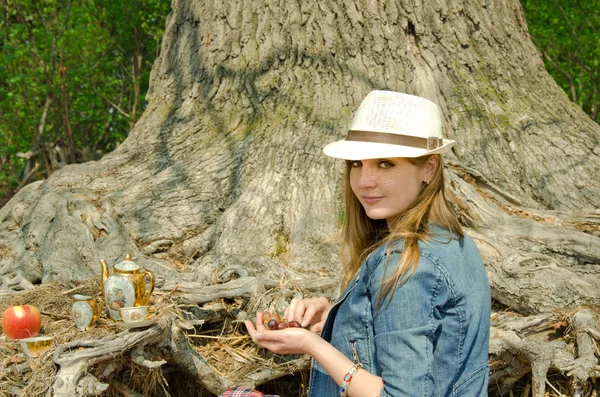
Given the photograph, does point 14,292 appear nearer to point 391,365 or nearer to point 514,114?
point 391,365

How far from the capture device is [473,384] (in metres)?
2.38

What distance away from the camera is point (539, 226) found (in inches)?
170

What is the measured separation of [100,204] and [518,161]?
2739 mm

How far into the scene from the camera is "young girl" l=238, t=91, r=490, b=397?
7.07 ft

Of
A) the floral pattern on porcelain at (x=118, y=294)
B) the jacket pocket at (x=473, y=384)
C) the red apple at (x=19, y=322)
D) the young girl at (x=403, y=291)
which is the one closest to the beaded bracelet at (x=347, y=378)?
the young girl at (x=403, y=291)

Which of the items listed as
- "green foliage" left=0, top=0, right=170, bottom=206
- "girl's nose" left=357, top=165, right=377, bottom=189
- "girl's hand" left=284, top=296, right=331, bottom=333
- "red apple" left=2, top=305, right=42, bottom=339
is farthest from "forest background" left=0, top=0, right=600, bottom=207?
"girl's nose" left=357, top=165, right=377, bottom=189

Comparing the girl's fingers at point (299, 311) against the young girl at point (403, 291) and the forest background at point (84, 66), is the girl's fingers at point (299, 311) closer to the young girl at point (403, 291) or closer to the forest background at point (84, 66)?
the young girl at point (403, 291)

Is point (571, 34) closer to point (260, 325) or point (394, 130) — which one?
point (394, 130)

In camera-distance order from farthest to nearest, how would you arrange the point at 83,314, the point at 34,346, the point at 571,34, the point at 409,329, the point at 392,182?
the point at 571,34, the point at 83,314, the point at 34,346, the point at 392,182, the point at 409,329

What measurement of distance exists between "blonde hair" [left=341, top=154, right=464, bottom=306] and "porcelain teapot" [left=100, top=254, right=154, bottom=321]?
1.00m

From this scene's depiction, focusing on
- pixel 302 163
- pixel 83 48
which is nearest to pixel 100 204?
pixel 302 163

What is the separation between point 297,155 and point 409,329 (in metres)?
2.75

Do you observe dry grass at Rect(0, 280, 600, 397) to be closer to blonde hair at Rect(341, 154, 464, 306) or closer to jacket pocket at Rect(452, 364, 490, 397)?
blonde hair at Rect(341, 154, 464, 306)

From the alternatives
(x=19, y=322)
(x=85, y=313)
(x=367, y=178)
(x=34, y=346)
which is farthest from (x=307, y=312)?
(x=19, y=322)
